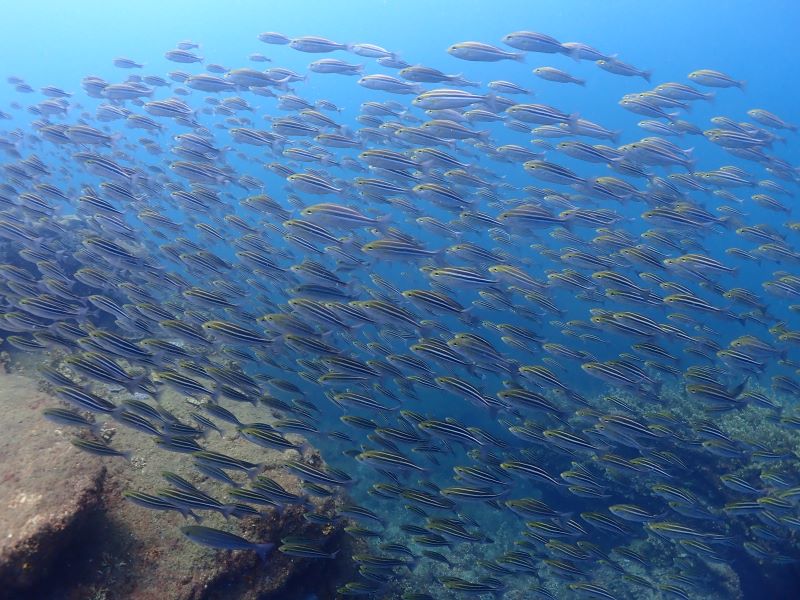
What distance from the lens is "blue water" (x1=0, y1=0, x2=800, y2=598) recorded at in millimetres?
10578

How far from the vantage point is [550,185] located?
5856 cm

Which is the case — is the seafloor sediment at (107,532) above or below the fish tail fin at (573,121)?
below

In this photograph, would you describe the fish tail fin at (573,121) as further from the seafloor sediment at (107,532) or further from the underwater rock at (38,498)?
the underwater rock at (38,498)

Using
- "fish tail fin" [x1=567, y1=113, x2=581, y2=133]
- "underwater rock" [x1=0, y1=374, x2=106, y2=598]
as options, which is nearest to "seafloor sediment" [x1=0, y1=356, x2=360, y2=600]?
"underwater rock" [x1=0, y1=374, x2=106, y2=598]

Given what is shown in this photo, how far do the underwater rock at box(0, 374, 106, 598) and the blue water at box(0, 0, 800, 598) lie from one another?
354cm

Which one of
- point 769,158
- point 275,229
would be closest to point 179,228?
point 275,229

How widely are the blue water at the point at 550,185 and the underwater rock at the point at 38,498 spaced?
354 cm

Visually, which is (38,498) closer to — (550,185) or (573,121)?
(573,121)

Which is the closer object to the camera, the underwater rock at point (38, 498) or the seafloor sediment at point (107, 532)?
the underwater rock at point (38, 498)

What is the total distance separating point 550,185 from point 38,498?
60.0 m

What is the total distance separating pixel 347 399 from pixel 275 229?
6.82m

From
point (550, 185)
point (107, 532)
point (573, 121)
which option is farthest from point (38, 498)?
point (550, 185)

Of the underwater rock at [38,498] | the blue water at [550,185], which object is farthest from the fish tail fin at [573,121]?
the underwater rock at [38,498]

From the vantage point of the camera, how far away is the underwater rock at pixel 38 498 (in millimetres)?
4555
